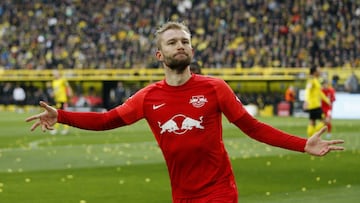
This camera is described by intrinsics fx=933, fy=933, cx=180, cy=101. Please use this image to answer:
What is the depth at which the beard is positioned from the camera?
A: 23.2 ft

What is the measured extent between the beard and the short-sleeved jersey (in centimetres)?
21

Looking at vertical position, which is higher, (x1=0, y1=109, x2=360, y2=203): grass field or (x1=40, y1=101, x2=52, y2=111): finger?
(x1=40, y1=101, x2=52, y2=111): finger

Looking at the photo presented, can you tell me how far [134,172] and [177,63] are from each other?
10635mm

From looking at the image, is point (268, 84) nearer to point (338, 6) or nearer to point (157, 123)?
point (338, 6)

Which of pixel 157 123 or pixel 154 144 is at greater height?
pixel 157 123

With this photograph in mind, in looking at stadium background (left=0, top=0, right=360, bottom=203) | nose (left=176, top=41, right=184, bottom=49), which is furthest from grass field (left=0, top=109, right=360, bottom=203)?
nose (left=176, top=41, right=184, bottom=49)

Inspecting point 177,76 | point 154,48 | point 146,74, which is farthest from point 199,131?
point 154,48

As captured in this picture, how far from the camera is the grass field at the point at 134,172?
548 inches

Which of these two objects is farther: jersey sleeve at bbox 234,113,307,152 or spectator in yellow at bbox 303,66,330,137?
spectator in yellow at bbox 303,66,330,137

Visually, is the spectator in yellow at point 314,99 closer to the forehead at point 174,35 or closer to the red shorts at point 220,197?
the red shorts at point 220,197

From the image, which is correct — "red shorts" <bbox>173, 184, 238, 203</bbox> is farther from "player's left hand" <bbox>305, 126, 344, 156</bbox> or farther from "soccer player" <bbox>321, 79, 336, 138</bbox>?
"soccer player" <bbox>321, 79, 336, 138</bbox>

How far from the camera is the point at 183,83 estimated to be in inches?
290

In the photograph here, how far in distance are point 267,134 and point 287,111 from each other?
120ft

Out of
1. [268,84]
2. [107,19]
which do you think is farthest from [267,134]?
[107,19]
